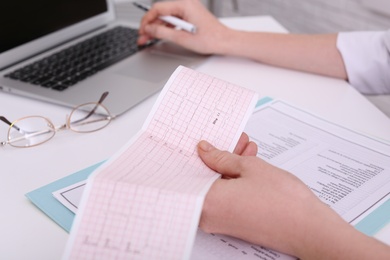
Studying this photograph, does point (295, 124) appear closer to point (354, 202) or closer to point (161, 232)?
point (354, 202)

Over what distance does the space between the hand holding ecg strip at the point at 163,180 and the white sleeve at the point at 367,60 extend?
0.43 m

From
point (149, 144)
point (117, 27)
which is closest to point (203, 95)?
point (149, 144)

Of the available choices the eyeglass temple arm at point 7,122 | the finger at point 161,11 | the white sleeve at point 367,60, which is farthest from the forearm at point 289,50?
the eyeglass temple arm at point 7,122

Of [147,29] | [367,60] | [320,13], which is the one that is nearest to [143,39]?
[147,29]

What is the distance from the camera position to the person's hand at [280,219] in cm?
45

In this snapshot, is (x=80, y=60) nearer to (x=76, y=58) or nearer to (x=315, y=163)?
(x=76, y=58)

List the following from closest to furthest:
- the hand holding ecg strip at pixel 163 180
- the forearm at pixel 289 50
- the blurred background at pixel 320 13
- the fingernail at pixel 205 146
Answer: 1. the hand holding ecg strip at pixel 163 180
2. the fingernail at pixel 205 146
3. the forearm at pixel 289 50
4. the blurred background at pixel 320 13

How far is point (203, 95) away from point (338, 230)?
24 centimetres

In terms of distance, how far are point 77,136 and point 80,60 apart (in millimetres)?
277

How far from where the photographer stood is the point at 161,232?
43 centimetres

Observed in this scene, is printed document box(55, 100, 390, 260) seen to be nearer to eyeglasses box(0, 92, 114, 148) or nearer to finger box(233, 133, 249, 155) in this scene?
finger box(233, 133, 249, 155)

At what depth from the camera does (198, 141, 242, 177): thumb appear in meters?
0.51

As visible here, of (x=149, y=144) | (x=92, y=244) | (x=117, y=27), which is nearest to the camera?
(x=92, y=244)

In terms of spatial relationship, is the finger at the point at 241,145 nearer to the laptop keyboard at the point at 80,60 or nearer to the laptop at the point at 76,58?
the laptop at the point at 76,58
